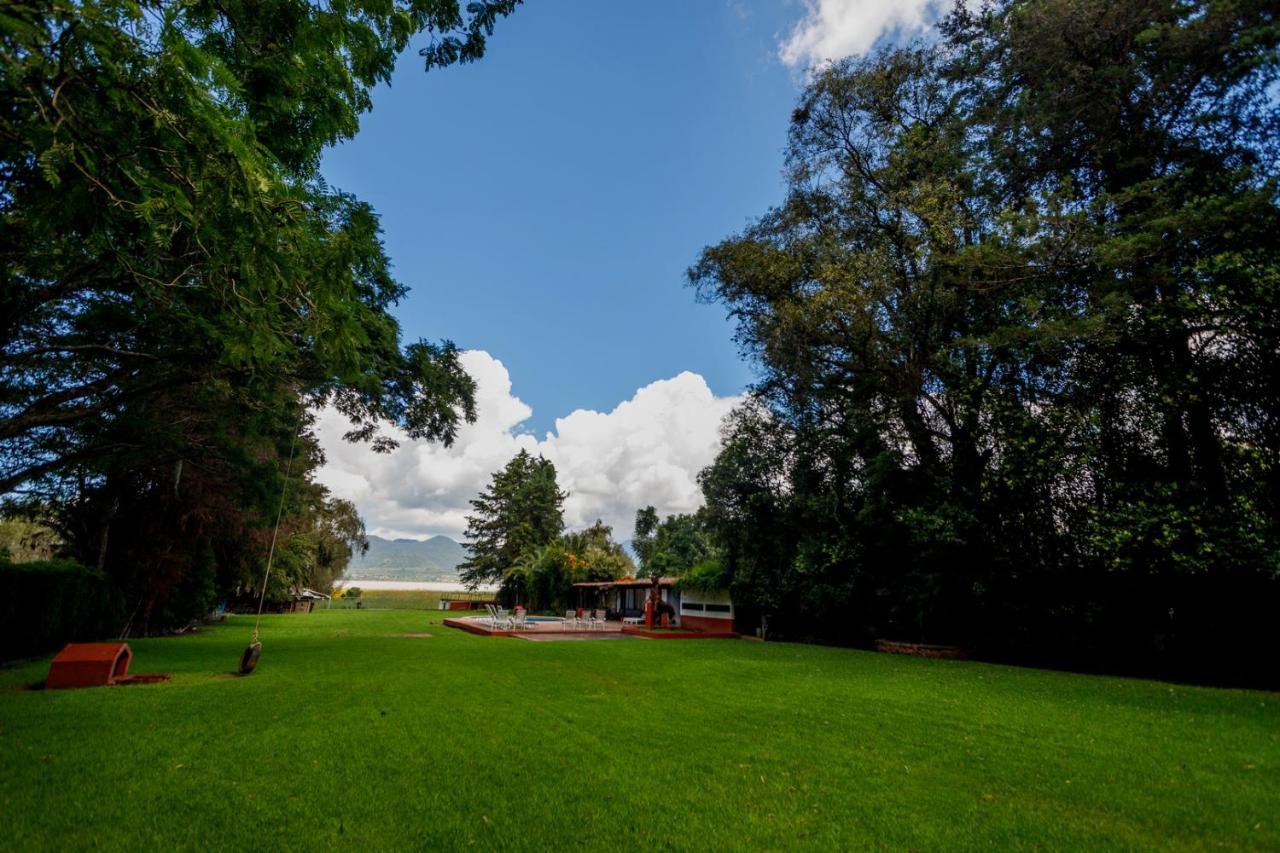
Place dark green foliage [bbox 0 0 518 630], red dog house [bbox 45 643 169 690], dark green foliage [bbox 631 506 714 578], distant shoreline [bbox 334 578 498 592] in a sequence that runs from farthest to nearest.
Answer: distant shoreline [bbox 334 578 498 592], dark green foliage [bbox 631 506 714 578], red dog house [bbox 45 643 169 690], dark green foliage [bbox 0 0 518 630]

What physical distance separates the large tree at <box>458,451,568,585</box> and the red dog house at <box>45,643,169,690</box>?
39.1 metres

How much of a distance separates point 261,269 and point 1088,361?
49.6ft

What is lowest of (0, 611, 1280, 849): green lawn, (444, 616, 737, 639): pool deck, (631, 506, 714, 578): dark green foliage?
(444, 616, 737, 639): pool deck

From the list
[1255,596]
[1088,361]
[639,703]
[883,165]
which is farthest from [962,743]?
[883,165]

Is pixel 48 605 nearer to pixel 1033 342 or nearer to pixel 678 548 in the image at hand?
pixel 1033 342

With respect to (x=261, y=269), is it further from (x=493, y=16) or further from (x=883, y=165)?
(x=883, y=165)

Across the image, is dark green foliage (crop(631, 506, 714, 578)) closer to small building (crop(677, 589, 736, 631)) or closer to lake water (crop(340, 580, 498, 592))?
small building (crop(677, 589, 736, 631))

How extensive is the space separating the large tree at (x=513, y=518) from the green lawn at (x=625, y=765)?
40.0 m

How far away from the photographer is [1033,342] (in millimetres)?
11859

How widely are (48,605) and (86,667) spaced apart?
522 cm

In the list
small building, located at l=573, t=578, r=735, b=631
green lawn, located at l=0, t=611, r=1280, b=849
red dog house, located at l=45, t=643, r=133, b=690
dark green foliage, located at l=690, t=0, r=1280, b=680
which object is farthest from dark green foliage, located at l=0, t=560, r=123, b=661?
small building, located at l=573, t=578, r=735, b=631

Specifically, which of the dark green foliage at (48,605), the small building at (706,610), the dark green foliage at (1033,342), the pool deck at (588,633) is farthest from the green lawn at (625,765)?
the small building at (706,610)

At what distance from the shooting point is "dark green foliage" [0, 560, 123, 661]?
10.6m

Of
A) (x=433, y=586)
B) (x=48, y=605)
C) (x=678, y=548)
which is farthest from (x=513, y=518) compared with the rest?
(x=433, y=586)
